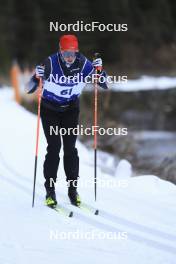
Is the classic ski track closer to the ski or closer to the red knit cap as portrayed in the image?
the ski

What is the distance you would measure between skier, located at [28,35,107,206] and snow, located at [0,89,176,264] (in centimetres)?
35

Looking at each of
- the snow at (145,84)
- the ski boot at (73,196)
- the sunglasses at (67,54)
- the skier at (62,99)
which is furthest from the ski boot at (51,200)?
the snow at (145,84)

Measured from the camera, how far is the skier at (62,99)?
261 inches

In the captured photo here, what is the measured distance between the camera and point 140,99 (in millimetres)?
25734

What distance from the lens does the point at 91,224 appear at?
20.5 feet

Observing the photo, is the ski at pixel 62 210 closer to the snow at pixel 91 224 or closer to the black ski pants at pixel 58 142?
the snow at pixel 91 224

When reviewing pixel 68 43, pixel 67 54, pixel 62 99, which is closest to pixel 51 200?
pixel 62 99

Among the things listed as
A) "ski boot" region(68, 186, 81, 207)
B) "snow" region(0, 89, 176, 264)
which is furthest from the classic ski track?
"ski boot" region(68, 186, 81, 207)

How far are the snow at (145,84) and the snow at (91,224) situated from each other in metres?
18.7

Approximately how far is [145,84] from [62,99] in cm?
2601

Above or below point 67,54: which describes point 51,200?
below

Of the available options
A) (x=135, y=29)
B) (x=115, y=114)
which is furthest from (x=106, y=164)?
(x=135, y=29)

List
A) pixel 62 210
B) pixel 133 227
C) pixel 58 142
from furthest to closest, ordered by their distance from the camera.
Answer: pixel 58 142
pixel 62 210
pixel 133 227

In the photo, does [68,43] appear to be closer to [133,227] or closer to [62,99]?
[62,99]
